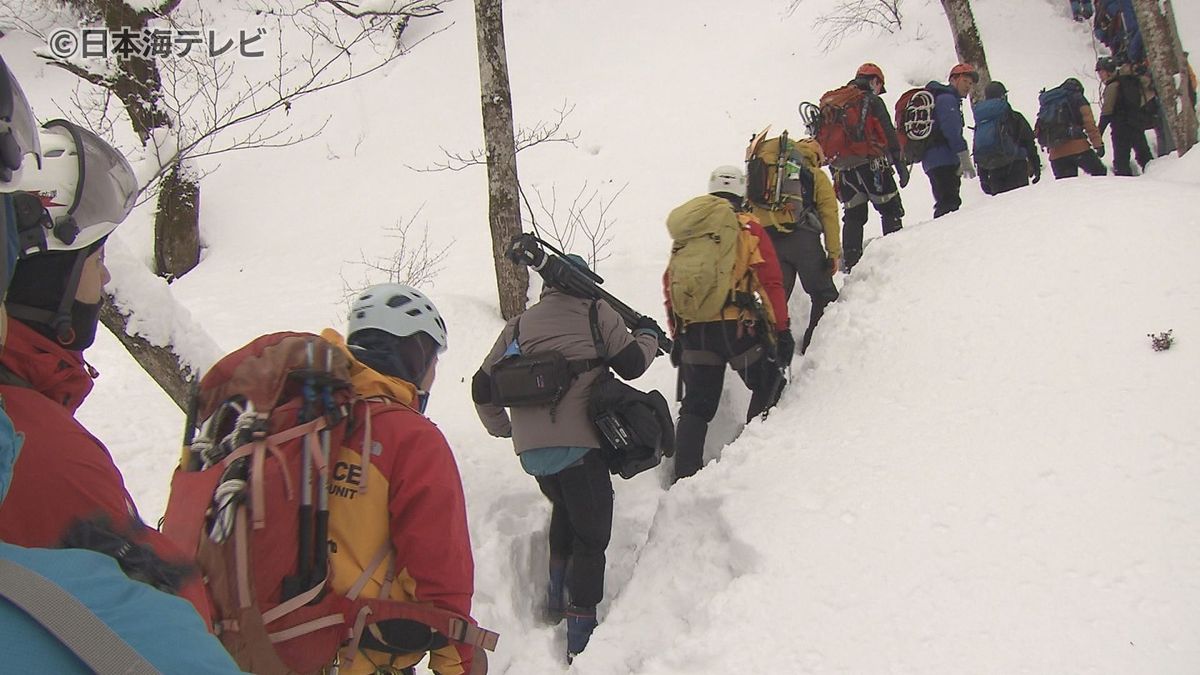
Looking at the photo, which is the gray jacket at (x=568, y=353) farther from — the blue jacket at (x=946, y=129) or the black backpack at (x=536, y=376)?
the blue jacket at (x=946, y=129)

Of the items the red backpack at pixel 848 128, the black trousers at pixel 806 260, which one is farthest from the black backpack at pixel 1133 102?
the black trousers at pixel 806 260

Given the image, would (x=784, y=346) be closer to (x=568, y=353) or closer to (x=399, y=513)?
(x=568, y=353)

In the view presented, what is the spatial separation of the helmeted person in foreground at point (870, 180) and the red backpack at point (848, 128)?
0.15 feet

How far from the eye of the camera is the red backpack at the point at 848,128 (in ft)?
21.9

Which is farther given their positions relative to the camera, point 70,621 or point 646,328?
point 646,328

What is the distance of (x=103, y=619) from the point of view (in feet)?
2.55

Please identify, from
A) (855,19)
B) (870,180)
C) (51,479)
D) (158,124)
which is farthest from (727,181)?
(855,19)

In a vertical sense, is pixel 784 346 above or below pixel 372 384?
below

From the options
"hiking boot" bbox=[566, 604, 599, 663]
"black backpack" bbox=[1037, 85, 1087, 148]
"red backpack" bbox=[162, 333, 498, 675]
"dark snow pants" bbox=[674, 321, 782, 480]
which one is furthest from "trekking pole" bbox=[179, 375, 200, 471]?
"black backpack" bbox=[1037, 85, 1087, 148]

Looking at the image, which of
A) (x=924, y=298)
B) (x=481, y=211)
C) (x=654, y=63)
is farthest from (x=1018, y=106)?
(x=924, y=298)

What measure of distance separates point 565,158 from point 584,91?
2.46m

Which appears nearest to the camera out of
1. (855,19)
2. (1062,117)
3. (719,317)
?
(719,317)

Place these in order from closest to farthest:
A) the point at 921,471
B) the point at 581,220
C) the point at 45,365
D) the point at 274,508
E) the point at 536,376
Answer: the point at 45,365
the point at 274,508
the point at 921,471
the point at 536,376
the point at 581,220

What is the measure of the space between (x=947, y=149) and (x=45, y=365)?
Result: 6.94 meters
